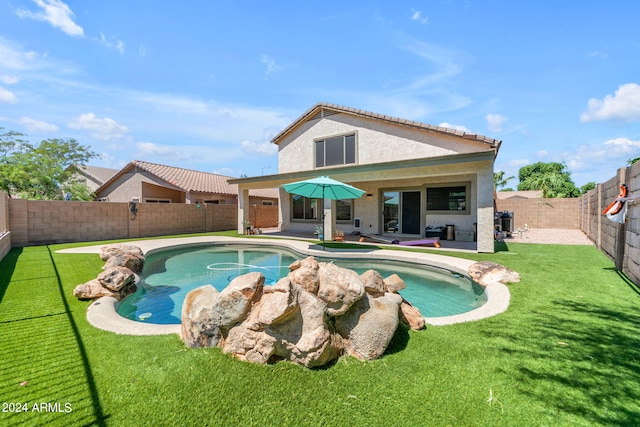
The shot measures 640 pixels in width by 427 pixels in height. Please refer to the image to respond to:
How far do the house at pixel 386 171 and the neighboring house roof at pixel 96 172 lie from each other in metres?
17.3

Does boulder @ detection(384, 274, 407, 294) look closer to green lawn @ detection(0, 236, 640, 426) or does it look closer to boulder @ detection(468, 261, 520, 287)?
green lawn @ detection(0, 236, 640, 426)

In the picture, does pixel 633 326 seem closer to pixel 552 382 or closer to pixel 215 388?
pixel 552 382

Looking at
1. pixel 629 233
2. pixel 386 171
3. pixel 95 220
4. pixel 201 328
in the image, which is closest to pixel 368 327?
pixel 201 328

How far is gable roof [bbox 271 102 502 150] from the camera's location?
40.2 ft

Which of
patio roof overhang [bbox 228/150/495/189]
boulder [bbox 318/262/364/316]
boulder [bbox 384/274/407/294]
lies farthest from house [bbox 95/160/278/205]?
boulder [bbox 318/262/364/316]

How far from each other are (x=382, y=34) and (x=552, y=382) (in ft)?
41.3

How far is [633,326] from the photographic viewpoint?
411cm

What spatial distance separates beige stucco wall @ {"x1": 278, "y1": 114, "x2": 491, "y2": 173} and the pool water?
19.7 ft

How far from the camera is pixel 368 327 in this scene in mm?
3553

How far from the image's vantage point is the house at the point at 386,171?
11547mm

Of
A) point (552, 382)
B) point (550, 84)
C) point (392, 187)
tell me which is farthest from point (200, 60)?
point (550, 84)

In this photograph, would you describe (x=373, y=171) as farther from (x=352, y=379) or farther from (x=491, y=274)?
(x=352, y=379)

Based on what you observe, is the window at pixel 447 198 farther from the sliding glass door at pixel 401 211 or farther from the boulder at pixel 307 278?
the boulder at pixel 307 278

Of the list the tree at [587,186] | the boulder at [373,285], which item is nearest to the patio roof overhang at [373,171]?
the boulder at [373,285]
